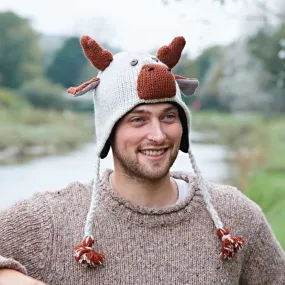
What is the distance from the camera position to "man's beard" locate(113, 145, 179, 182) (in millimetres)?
1941

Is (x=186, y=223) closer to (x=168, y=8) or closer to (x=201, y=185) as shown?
(x=201, y=185)

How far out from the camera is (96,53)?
2.08 meters

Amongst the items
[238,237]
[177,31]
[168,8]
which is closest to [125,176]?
[238,237]

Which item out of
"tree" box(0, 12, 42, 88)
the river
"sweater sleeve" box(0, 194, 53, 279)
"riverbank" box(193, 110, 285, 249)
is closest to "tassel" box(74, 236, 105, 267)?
"sweater sleeve" box(0, 194, 53, 279)

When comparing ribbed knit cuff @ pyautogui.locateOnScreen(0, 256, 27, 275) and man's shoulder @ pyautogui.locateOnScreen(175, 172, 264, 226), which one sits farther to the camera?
man's shoulder @ pyautogui.locateOnScreen(175, 172, 264, 226)

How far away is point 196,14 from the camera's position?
4555 mm

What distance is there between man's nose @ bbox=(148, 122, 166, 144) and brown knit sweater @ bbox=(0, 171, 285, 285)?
24 cm

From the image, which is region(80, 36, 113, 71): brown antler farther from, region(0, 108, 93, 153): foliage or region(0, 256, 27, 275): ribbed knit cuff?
region(0, 108, 93, 153): foliage

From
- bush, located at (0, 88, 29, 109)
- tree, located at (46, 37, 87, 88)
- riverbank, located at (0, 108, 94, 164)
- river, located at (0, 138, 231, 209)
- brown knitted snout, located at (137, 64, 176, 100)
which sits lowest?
river, located at (0, 138, 231, 209)

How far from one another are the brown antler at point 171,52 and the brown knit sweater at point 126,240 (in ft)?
1.43

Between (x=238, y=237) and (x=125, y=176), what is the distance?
407mm

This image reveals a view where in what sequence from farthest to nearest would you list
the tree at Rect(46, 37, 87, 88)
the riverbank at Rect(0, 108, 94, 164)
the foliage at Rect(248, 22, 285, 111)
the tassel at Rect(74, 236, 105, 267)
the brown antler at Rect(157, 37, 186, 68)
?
the riverbank at Rect(0, 108, 94, 164) → the tree at Rect(46, 37, 87, 88) → the foliage at Rect(248, 22, 285, 111) → the brown antler at Rect(157, 37, 186, 68) → the tassel at Rect(74, 236, 105, 267)

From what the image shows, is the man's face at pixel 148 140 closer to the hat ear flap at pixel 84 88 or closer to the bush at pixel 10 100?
the hat ear flap at pixel 84 88

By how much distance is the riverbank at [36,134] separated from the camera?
18.2 ft
